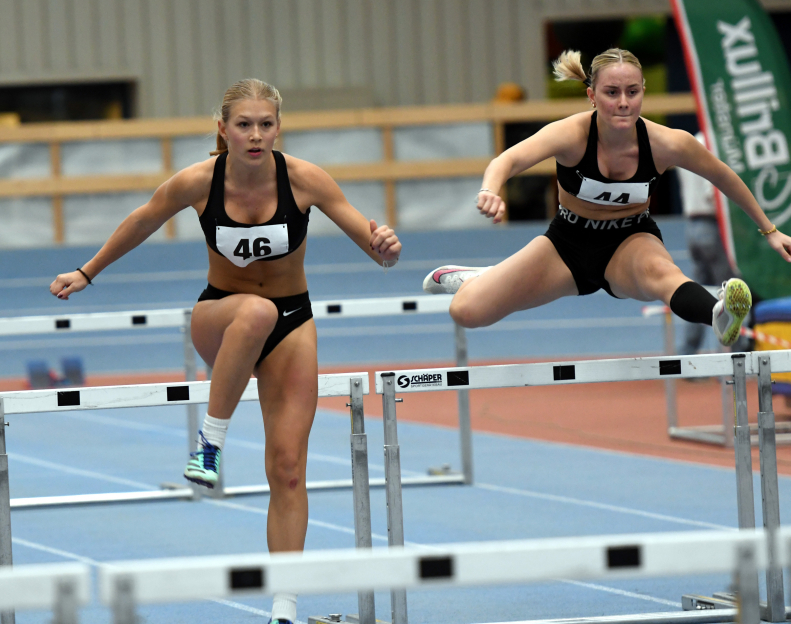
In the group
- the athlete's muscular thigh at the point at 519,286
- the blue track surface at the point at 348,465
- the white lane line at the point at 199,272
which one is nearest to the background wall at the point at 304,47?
the white lane line at the point at 199,272

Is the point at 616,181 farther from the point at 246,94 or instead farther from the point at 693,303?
the point at 246,94

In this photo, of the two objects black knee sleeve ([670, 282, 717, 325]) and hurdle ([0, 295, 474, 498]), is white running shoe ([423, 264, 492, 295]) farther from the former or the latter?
hurdle ([0, 295, 474, 498])

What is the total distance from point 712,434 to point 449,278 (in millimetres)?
3689

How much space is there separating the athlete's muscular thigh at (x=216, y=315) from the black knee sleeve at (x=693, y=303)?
140cm

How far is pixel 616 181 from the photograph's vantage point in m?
4.05

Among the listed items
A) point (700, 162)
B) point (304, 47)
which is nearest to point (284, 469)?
point (700, 162)

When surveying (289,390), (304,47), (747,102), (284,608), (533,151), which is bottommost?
(284,608)

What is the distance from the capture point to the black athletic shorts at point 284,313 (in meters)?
3.63

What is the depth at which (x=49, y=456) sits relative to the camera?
8.16 metres

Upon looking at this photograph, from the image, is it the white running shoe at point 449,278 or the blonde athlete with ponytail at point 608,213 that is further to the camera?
the white running shoe at point 449,278

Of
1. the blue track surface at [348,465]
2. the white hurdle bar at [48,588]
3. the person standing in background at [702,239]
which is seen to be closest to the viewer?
the white hurdle bar at [48,588]

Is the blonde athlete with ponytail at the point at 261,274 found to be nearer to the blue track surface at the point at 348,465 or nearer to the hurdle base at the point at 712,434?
the blue track surface at the point at 348,465

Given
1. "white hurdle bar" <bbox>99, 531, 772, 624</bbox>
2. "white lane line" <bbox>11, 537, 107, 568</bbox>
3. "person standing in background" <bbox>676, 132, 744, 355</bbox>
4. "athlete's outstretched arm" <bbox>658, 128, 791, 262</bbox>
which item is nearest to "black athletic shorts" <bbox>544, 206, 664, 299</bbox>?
"athlete's outstretched arm" <bbox>658, 128, 791, 262</bbox>

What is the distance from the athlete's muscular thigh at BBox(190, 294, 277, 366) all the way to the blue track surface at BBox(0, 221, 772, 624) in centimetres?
115
